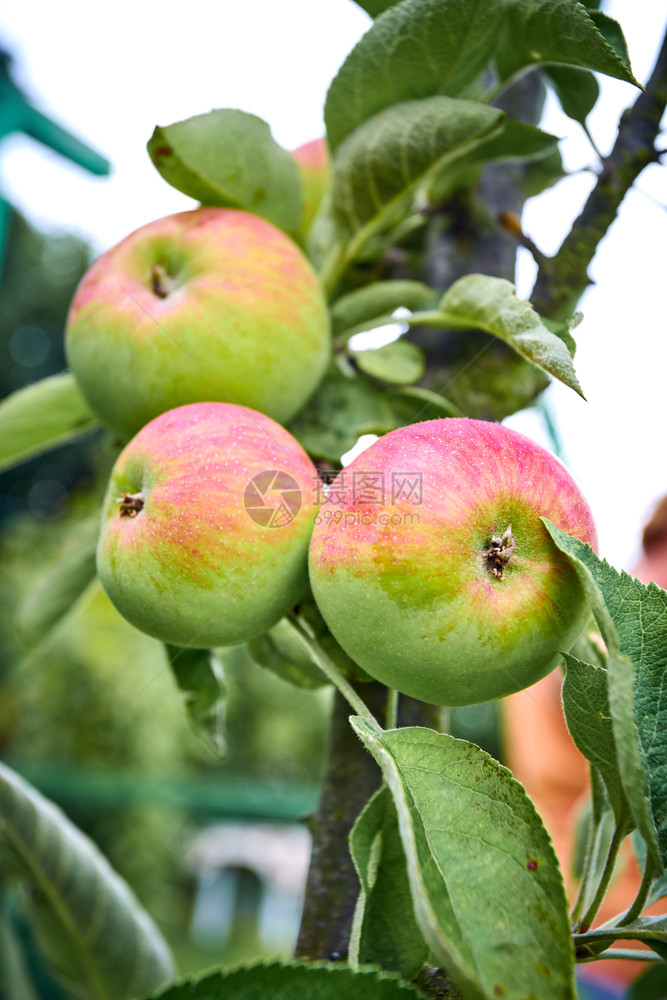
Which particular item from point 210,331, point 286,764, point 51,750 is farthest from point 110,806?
point 210,331

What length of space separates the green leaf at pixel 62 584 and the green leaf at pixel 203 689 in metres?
0.12

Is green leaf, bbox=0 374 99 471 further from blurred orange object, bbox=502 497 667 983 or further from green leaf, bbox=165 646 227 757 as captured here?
blurred orange object, bbox=502 497 667 983

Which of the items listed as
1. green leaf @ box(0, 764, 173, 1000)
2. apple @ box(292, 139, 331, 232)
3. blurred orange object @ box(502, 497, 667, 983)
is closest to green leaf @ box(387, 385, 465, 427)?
apple @ box(292, 139, 331, 232)

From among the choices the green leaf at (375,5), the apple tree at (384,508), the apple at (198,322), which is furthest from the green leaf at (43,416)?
the green leaf at (375,5)

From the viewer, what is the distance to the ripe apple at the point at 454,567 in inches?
12.4

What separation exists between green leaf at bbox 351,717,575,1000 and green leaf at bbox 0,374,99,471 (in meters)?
0.37

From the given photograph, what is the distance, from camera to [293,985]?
29 cm

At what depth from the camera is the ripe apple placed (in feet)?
1.04

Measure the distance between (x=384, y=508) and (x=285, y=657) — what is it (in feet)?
0.54

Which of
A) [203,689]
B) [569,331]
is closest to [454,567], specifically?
[569,331]

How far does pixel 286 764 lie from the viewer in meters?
3.75

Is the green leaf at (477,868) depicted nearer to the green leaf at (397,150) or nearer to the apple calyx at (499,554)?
the apple calyx at (499,554)

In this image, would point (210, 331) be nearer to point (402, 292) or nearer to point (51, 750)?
point (402, 292)

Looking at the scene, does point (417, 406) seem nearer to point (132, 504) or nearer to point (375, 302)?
point (375, 302)
